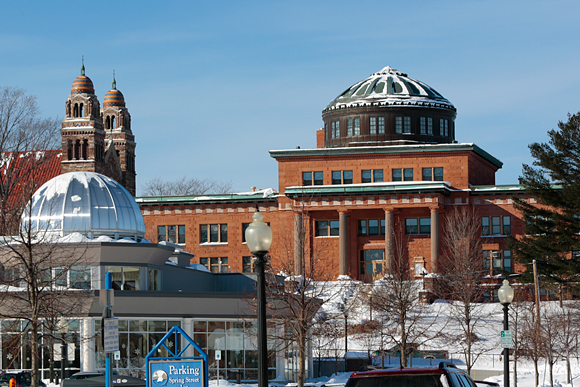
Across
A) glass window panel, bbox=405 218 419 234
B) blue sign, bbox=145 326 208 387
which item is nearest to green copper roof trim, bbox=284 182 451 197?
glass window panel, bbox=405 218 419 234

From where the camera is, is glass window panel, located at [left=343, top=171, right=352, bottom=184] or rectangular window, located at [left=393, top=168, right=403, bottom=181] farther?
glass window panel, located at [left=343, top=171, right=352, bottom=184]

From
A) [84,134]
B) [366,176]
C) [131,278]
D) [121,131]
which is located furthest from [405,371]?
[121,131]

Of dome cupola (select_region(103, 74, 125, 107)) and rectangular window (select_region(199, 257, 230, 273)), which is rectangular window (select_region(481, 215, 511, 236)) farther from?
dome cupola (select_region(103, 74, 125, 107))

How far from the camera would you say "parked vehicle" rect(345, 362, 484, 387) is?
1289 centimetres

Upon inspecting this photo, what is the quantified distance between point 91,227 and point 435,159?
43223 mm

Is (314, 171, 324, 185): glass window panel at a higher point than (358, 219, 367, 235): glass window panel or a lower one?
higher

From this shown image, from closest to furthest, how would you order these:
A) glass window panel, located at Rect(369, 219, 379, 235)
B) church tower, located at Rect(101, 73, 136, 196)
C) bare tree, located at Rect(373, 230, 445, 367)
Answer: bare tree, located at Rect(373, 230, 445, 367)
glass window panel, located at Rect(369, 219, 379, 235)
church tower, located at Rect(101, 73, 136, 196)

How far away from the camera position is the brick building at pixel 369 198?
254 feet

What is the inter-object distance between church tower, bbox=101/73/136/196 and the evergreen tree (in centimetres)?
7693

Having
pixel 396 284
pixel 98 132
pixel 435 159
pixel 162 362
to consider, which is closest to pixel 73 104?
pixel 98 132

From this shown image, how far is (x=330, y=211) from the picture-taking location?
79500mm

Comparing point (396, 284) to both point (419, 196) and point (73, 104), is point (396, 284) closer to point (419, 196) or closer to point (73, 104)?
point (419, 196)

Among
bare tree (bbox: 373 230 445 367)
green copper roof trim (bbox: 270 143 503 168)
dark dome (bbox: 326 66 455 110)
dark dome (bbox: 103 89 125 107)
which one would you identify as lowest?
bare tree (bbox: 373 230 445 367)

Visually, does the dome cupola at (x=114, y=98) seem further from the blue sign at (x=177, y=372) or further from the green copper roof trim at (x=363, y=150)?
the blue sign at (x=177, y=372)
